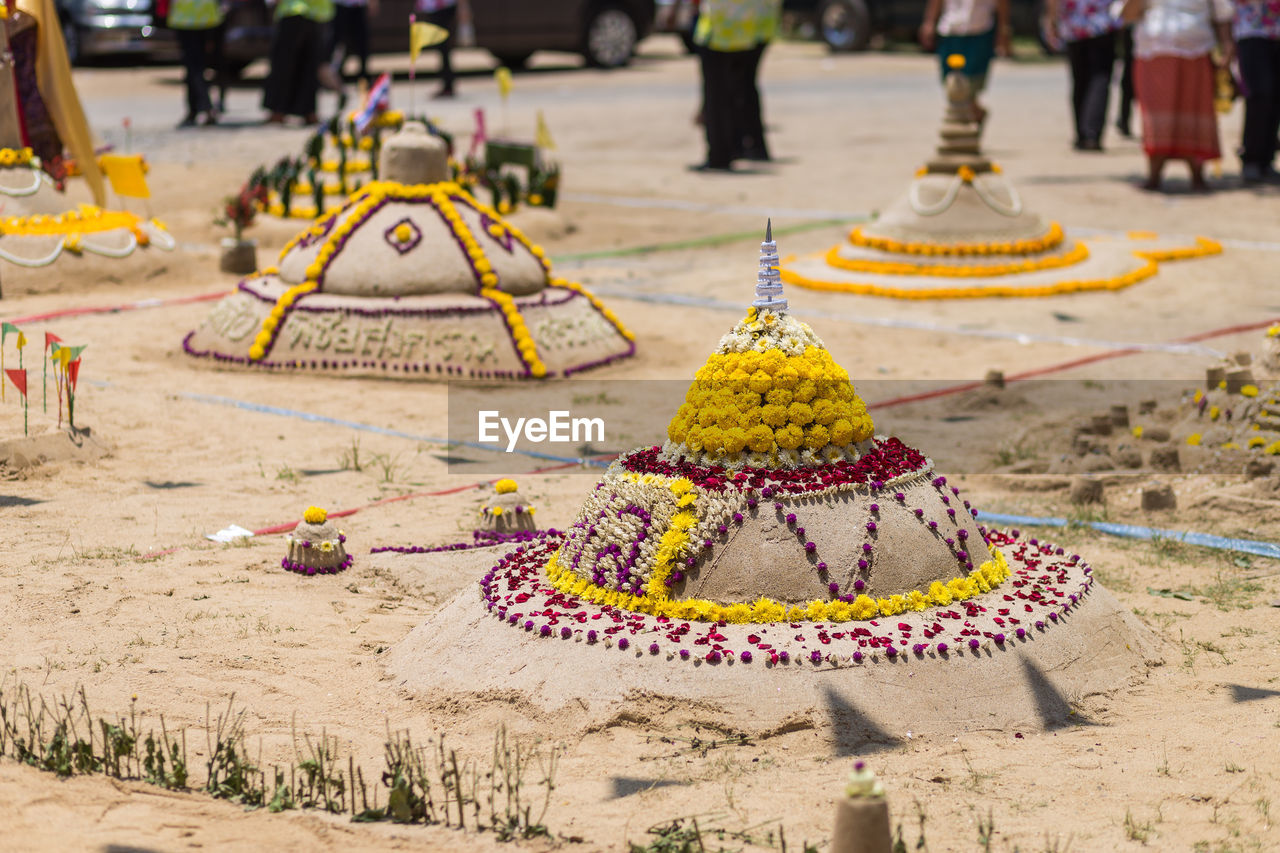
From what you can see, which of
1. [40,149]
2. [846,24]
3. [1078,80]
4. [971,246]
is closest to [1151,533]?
[971,246]

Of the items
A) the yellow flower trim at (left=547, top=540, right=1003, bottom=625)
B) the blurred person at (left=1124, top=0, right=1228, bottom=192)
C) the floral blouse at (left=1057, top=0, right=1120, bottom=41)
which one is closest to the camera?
the yellow flower trim at (left=547, top=540, right=1003, bottom=625)

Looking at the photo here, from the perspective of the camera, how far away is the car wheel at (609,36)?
89.9 feet

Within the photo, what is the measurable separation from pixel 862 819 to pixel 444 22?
20.0 metres

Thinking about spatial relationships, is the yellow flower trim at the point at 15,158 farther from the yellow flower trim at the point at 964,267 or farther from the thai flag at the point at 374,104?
the yellow flower trim at the point at 964,267

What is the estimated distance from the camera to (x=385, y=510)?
804cm

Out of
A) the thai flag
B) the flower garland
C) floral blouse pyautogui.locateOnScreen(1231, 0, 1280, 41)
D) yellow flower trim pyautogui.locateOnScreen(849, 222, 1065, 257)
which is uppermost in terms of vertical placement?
floral blouse pyautogui.locateOnScreen(1231, 0, 1280, 41)

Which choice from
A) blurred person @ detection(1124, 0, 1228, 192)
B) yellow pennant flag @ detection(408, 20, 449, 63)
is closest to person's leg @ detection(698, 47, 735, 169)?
blurred person @ detection(1124, 0, 1228, 192)

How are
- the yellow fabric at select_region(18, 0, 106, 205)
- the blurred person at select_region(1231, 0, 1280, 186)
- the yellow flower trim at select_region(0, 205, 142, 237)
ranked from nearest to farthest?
the yellow fabric at select_region(18, 0, 106, 205) → the yellow flower trim at select_region(0, 205, 142, 237) → the blurred person at select_region(1231, 0, 1280, 186)

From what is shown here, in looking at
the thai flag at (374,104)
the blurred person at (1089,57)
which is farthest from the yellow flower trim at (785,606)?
the blurred person at (1089,57)

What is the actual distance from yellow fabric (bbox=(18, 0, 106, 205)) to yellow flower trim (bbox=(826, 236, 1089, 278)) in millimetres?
6166

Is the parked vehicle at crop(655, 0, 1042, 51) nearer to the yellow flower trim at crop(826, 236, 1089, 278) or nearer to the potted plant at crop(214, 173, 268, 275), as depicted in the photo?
the potted plant at crop(214, 173, 268, 275)

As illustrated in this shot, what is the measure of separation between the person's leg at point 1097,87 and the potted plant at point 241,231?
31.0ft

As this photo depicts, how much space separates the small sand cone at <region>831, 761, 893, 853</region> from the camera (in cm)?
399

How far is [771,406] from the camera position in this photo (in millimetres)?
5844
